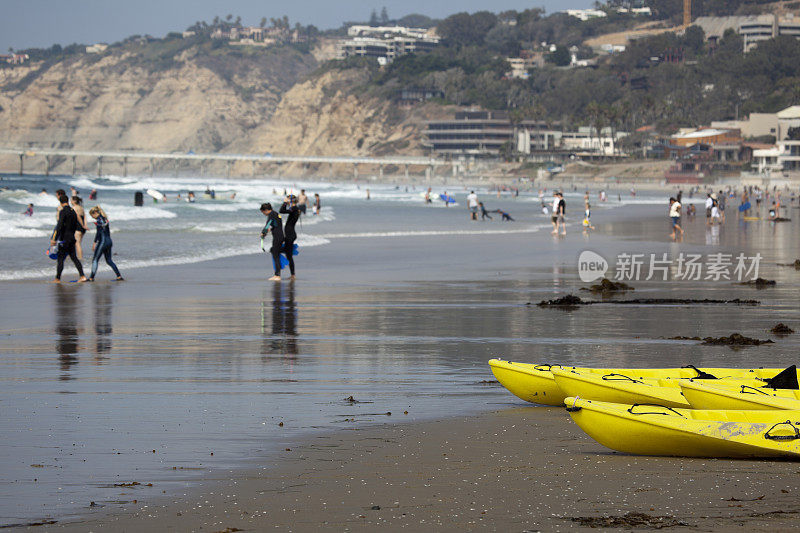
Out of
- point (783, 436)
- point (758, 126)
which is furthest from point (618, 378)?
point (758, 126)

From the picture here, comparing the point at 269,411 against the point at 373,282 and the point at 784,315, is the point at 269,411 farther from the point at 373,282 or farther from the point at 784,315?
the point at 373,282

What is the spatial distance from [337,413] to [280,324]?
17.9ft

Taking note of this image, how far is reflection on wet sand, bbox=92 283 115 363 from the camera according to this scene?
429 inches

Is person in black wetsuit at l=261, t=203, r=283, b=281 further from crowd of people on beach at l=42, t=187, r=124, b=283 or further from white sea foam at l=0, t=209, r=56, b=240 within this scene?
white sea foam at l=0, t=209, r=56, b=240

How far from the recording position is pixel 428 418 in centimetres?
755

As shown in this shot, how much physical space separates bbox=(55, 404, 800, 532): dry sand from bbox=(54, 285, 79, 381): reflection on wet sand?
3878 millimetres

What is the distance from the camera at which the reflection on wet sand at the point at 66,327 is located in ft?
33.0

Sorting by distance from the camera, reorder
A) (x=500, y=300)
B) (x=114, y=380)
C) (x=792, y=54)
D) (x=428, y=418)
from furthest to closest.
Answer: (x=792, y=54)
(x=500, y=300)
(x=114, y=380)
(x=428, y=418)

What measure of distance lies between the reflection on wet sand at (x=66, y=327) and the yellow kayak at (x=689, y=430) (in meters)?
4.92

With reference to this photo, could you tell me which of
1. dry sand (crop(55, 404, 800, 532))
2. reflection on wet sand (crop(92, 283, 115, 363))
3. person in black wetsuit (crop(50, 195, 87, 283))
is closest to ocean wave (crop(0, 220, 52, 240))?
person in black wetsuit (crop(50, 195, 87, 283))

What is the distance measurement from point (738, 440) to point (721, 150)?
142442mm

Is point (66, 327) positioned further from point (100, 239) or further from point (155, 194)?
point (155, 194)

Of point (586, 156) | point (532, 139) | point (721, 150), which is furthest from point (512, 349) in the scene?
point (532, 139)

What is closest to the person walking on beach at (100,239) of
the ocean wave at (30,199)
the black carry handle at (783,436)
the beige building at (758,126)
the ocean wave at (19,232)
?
the ocean wave at (19,232)
